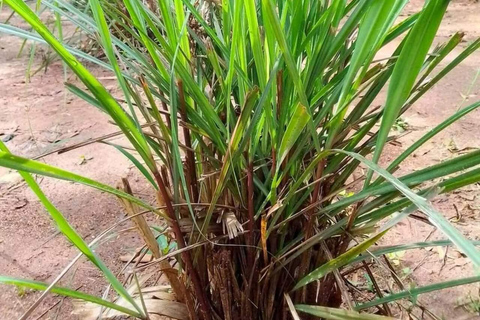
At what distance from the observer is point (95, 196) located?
1599 millimetres

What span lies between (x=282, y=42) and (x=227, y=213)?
292mm

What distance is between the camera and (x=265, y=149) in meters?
0.72

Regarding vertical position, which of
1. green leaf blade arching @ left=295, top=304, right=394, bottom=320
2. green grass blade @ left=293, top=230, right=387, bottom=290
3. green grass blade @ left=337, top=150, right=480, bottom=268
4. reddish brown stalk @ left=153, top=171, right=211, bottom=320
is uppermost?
green grass blade @ left=337, top=150, right=480, bottom=268

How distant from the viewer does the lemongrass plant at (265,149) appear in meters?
0.58

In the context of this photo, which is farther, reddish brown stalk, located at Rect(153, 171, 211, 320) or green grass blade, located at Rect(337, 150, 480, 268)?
reddish brown stalk, located at Rect(153, 171, 211, 320)

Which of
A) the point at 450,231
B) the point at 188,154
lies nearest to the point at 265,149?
the point at 188,154

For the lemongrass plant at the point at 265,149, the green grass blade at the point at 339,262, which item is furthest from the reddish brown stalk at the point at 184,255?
the green grass blade at the point at 339,262

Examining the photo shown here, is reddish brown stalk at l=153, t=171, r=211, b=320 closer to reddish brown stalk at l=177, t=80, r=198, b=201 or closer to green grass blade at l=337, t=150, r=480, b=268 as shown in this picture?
reddish brown stalk at l=177, t=80, r=198, b=201

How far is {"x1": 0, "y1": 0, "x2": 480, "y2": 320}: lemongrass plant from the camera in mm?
583

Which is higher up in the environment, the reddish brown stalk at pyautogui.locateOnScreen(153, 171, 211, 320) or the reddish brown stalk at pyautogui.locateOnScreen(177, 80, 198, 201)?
the reddish brown stalk at pyautogui.locateOnScreen(177, 80, 198, 201)

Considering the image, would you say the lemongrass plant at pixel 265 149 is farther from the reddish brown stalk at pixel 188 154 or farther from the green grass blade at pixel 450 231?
the green grass blade at pixel 450 231

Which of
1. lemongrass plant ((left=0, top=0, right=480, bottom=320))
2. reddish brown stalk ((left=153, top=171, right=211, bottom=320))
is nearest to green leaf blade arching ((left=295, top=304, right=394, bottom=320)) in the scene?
lemongrass plant ((left=0, top=0, right=480, bottom=320))

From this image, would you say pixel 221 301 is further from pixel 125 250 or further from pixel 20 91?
pixel 20 91

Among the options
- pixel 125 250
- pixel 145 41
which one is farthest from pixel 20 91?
pixel 145 41
